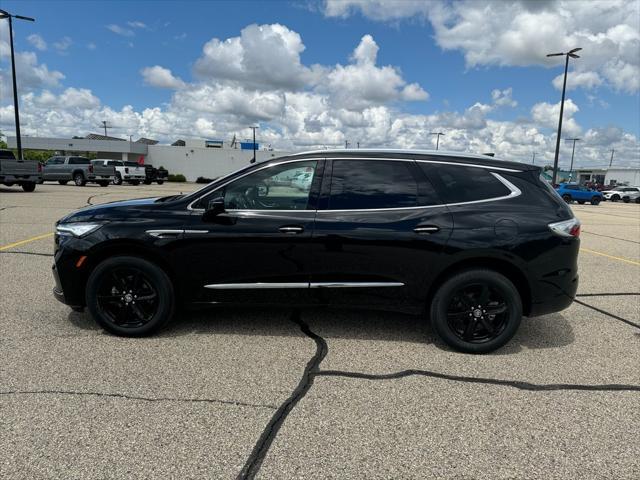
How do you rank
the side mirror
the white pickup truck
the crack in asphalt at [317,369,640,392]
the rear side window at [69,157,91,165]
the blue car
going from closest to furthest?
the crack in asphalt at [317,369,640,392] < the side mirror < the rear side window at [69,157,91,165] < the white pickup truck < the blue car

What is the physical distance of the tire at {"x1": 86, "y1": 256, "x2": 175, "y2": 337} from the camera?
3.97 meters

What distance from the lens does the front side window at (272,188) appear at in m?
4.04

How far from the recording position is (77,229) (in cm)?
402

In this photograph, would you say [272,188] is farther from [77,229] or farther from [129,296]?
[77,229]

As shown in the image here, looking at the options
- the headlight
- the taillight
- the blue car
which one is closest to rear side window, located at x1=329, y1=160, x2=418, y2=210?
the taillight

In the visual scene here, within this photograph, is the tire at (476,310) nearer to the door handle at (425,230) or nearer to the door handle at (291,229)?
the door handle at (425,230)

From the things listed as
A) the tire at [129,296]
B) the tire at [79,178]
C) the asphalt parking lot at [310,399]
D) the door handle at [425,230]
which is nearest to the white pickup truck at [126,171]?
the tire at [79,178]

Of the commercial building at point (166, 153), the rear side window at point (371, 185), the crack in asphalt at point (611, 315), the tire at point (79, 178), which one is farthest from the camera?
the commercial building at point (166, 153)

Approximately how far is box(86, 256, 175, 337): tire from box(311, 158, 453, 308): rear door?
1332 millimetres

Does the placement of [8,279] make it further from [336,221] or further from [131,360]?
[336,221]

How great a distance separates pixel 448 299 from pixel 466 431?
1.30 m

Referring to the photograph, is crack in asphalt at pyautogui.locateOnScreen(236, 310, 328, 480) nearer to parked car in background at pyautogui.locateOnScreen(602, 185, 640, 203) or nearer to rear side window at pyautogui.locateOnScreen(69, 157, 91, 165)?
rear side window at pyautogui.locateOnScreen(69, 157, 91, 165)

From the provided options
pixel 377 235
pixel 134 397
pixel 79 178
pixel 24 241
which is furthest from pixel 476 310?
pixel 79 178

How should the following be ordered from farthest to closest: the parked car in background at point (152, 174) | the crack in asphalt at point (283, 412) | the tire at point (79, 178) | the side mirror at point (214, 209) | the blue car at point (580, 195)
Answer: the parked car in background at point (152, 174)
the blue car at point (580, 195)
the tire at point (79, 178)
the side mirror at point (214, 209)
the crack in asphalt at point (283, 412)
